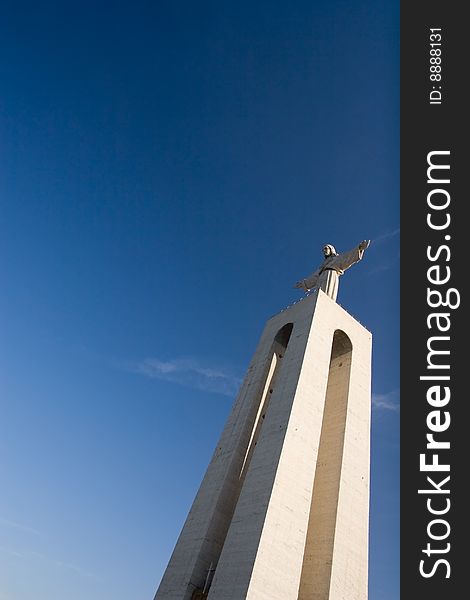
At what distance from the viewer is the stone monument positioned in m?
10.3

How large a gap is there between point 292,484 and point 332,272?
31.9ft

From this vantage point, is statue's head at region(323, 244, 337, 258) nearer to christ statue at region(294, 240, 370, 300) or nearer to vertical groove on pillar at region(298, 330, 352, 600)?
christ statue at region(294, 240, 370, 300)

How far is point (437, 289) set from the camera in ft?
29.9

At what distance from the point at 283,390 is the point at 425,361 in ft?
18.3

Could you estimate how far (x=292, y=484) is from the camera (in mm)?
11445

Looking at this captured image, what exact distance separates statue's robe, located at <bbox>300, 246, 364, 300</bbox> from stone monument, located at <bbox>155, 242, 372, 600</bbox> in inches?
57.4

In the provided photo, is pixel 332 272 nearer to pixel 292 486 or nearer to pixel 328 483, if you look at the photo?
pixel 328 483

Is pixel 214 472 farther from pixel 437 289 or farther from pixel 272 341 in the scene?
pixel 437 289

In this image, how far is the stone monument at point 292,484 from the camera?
10.3 m

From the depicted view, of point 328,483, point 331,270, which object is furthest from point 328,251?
point 328,483

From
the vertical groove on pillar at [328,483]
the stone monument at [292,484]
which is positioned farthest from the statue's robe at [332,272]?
the vertical groove on pillar at [328,483]

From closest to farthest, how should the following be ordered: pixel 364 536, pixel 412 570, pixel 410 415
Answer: pixel 412 570, pixel 410 415, pixel 364 536

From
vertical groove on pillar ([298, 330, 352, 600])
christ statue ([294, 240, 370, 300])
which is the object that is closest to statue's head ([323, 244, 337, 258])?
christ statue ([294, 240, 370, 300])

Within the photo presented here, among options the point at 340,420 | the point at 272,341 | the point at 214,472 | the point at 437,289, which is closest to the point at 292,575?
the point at 214,472
